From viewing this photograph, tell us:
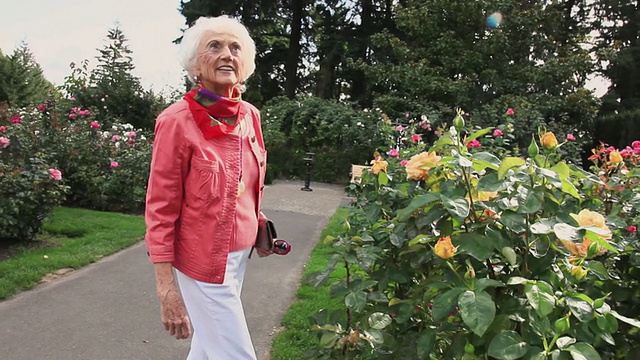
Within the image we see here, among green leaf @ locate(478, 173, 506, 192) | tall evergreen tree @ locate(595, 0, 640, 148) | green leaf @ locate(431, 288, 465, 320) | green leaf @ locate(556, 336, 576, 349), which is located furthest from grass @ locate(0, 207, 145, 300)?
tall evergreen tree @ locate(595, 0, 640, 148)

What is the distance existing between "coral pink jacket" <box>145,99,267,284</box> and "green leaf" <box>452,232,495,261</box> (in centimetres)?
85

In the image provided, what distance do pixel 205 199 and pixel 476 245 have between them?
3.04 ft

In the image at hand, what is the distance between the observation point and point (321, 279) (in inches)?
75.5

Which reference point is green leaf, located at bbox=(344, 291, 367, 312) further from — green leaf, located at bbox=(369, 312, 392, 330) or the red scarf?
the red scarf

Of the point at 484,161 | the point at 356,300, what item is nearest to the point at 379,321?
the point at 356,300

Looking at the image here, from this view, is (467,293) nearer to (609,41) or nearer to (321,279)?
(321,279)

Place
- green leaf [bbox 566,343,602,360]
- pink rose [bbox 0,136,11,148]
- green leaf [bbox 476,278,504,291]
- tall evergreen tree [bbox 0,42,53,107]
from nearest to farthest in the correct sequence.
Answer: green leaf [bbox 566,343,602,360], green leaf [bbox 476,278,504,291], pink rose [bbox 0,136,11,148], tall evergreen tree [bbox 0,42,53,107]

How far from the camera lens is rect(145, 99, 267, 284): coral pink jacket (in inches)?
65.7

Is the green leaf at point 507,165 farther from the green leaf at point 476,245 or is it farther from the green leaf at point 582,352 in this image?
the green leaf at point 582,352

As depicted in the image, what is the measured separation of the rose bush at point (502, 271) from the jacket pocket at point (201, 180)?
2.03ft

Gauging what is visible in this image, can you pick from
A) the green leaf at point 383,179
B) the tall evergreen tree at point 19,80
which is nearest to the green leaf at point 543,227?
the green leaf at point 383,179

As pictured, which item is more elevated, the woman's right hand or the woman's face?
the woman's face

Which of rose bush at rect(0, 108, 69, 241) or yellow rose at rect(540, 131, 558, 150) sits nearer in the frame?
yellow rose at rect(540, 131, 558, 150)

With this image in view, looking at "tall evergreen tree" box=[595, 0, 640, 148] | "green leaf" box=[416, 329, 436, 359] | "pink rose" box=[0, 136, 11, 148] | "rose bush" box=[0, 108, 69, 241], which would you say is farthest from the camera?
"tall evergreen tree" box=[595, 0, 640, 148]
